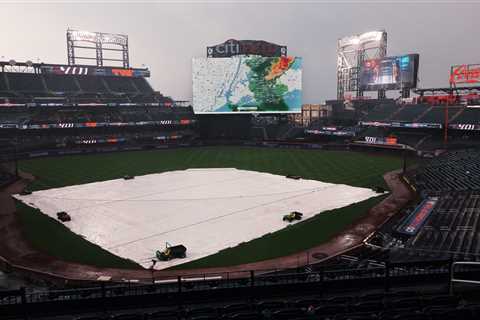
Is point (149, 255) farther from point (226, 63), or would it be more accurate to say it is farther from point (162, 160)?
point (226, 63)

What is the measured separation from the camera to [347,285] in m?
15.2

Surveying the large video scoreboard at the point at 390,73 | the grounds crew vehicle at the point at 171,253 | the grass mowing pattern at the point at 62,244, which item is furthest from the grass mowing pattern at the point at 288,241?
the large video scoreboard at the point at 390,73

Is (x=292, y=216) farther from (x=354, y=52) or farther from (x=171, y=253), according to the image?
(x=354, y=52)

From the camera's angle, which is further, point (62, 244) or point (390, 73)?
point (390, 73)

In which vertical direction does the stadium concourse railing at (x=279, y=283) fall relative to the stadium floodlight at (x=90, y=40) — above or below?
below

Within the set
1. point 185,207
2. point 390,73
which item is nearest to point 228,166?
point 185,207

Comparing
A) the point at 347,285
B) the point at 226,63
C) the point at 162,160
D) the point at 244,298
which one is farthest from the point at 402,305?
the point at 226,63

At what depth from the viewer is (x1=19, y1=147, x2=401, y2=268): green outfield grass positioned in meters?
22.5

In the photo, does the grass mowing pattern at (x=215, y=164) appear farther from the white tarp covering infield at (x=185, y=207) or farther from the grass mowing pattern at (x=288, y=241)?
the grass mowing pattern at (x=288, y=241)

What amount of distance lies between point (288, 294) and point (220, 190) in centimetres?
2433

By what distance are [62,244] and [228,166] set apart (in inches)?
1342

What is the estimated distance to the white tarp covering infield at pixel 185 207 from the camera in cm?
2425

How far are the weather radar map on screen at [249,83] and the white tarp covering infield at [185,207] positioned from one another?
33.1 meters

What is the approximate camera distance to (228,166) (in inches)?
2208
